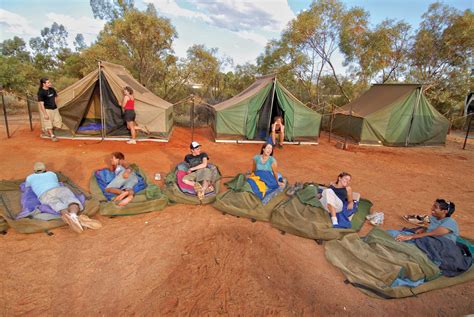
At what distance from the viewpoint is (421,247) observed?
291cm

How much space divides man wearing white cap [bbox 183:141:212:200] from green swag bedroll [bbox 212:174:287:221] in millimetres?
319

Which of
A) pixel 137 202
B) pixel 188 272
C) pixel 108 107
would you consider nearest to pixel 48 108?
pixel 108 107

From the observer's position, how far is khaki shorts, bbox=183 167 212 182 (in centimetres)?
434

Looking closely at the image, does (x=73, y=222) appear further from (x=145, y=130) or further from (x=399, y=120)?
(x=399, y=120)

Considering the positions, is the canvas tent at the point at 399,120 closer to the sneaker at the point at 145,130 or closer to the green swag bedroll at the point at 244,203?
the green swag bedroll at the point at 244,203

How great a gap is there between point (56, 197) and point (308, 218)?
326 cm

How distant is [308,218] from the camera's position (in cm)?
363

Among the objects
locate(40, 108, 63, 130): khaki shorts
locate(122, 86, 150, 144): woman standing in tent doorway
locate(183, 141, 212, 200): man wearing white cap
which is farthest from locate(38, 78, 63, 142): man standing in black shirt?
locate(183, 141, 212, 200): man wearing white cap

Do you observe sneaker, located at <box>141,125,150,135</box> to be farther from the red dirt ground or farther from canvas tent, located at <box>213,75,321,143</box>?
the red dirt ground

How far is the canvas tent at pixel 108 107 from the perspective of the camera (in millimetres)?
7414

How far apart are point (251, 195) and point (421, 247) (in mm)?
2131

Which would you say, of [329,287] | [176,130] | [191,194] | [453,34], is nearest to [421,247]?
[329,287]

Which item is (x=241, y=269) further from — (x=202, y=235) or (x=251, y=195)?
(x=251, y=195)

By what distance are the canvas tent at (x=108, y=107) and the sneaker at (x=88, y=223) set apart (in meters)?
4.75
